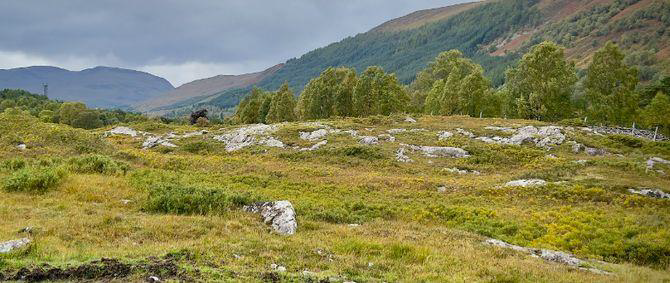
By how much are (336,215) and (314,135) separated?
38.1m

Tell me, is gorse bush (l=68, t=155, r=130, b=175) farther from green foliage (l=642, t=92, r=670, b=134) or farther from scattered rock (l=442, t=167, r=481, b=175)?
green foliage (l=642, t=92, r=670, b=134)

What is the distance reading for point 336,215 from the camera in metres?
22.6

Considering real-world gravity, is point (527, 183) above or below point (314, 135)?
below

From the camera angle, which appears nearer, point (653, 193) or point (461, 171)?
point (653, 193)

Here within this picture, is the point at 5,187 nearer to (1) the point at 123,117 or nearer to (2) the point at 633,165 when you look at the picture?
(2) the point at 633,165

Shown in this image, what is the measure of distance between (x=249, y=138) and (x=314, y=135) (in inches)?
381

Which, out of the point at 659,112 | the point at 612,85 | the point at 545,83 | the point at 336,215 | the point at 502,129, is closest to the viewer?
the point at 336,215

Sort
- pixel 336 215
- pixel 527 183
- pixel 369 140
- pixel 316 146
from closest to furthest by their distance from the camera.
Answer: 1. pixel 336 215
2. pixel 527 183
3. pixel 316 146
4. pixel 369 140

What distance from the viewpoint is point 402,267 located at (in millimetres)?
13953

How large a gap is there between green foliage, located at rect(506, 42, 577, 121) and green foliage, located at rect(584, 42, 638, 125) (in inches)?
147

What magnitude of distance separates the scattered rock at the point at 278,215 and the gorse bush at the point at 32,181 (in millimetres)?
11428

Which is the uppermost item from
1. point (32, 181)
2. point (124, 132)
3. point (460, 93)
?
point (460, 93)

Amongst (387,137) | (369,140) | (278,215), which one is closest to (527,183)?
(278,215)

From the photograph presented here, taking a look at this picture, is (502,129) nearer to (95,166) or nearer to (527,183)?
(527,183)
